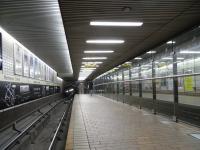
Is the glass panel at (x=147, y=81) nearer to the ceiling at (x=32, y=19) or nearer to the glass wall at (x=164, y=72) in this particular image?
the glass wall at (x=164, y=72)

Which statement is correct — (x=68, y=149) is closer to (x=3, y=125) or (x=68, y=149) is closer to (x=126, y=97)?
(x=3, y=125)

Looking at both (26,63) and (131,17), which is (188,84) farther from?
(26,63)

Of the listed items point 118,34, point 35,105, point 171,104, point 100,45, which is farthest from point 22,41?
point 171,104

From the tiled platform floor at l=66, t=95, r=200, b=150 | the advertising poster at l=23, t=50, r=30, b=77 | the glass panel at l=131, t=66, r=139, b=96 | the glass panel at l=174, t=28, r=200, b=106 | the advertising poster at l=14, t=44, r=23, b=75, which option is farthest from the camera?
the advertising poster at l=23, t=50, r=30, b=77

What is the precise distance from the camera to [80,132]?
222 inches

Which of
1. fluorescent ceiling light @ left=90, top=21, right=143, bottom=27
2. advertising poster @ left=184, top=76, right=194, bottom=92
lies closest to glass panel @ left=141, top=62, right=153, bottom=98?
advertising poster @ left=184, top=76, right=194, bottom=92

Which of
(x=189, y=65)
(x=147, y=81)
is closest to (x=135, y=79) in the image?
(x=147, y=81)

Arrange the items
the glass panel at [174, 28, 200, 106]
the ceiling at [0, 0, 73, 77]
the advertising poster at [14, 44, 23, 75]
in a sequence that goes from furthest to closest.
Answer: the advertising poster at [14, 44, 23, 75] < the glass panel at [174, 28, 200, 106] < the ceiling at [0, 0, 73, 77]

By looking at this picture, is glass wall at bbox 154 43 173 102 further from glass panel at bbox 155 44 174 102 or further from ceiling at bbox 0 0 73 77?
ceiling at bbox 0 0 73 77

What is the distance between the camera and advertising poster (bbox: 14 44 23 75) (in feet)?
32.9

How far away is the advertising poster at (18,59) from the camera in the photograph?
1002cm

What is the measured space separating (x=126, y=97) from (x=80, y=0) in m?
9.65

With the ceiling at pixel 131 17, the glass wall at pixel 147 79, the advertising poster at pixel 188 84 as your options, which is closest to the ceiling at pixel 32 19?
the ceiling at pixel 131 17

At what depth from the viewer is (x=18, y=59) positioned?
34.9 feet
